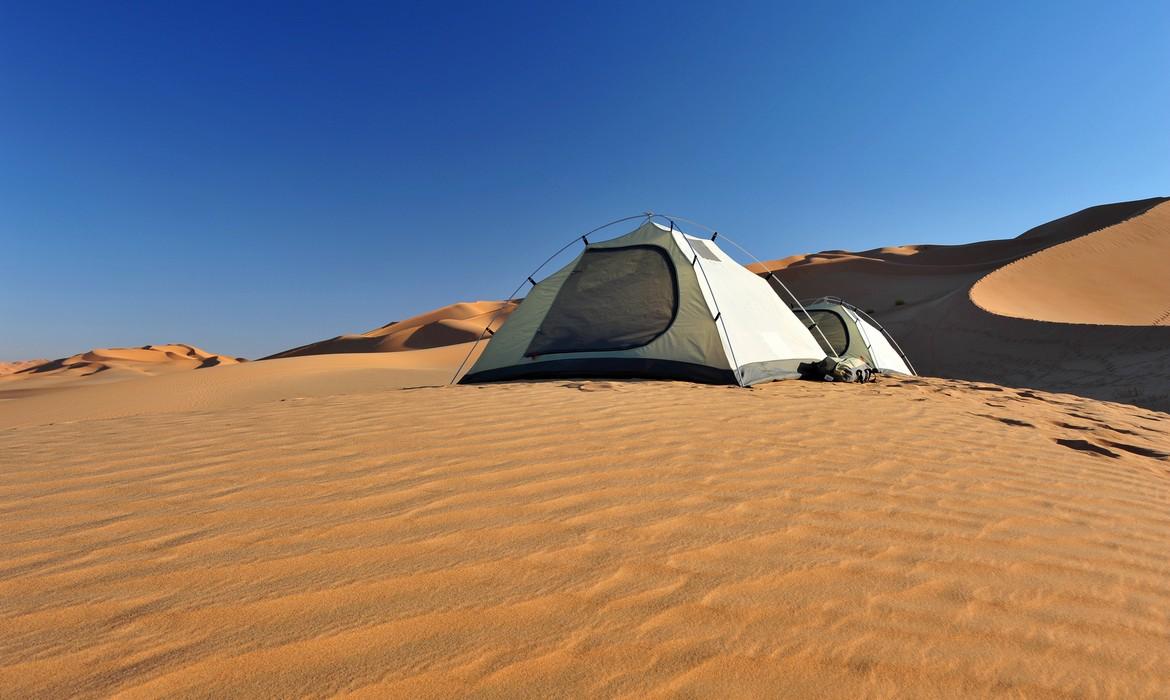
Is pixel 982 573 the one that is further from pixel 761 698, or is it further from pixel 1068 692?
pixel 761 698

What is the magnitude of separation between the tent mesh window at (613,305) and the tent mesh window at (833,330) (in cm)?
557

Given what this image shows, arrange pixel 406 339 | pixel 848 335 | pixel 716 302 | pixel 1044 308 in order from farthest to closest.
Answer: pixel 406 339 → pixel 1044 308 → pixel 848 335 → pixel 716 302

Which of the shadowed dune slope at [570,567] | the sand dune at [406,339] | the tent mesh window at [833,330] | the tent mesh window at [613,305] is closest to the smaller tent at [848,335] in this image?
the tent mesh window at [833,330]

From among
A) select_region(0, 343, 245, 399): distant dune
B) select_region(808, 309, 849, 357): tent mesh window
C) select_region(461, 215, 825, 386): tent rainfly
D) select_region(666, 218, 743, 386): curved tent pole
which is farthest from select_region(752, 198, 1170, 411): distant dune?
select_region(0, 343, 245, 399): distant dune

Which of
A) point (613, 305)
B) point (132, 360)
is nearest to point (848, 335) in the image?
point (613, 305)

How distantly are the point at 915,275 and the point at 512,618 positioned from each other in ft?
110

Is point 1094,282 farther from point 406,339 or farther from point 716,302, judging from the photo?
point 406,339

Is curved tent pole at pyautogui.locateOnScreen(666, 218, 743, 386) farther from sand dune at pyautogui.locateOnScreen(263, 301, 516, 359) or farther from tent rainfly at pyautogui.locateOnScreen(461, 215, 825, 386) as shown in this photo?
sand dune at pyautogui.locateOnScreen(263, 301, 516, 359)

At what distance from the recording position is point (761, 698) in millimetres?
1188

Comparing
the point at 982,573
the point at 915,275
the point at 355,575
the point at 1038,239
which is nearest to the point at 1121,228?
the point at 915,275

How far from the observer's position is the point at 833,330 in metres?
11.7

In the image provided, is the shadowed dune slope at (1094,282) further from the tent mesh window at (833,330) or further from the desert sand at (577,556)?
the desert sand at (577,556)

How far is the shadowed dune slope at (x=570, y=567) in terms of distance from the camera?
126cm

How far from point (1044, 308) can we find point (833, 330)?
40.8 feet
